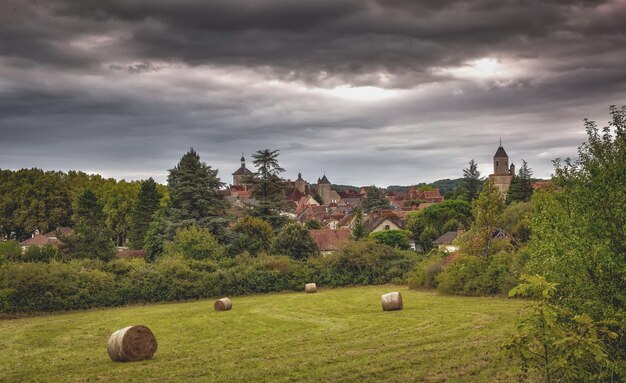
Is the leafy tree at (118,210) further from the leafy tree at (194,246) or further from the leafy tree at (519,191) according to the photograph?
the leafy tree at (519,191)

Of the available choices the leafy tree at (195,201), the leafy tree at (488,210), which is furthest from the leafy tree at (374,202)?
the leafy tree at (488,210)

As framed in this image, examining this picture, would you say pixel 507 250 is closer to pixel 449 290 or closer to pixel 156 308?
pixel 449 290

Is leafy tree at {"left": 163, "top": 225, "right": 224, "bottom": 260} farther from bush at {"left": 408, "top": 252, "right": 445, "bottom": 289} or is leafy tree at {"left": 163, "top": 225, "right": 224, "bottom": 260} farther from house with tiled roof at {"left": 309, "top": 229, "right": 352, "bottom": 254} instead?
bush at {"left": 408, "top": 252, "right": 445, "bottom": 289}

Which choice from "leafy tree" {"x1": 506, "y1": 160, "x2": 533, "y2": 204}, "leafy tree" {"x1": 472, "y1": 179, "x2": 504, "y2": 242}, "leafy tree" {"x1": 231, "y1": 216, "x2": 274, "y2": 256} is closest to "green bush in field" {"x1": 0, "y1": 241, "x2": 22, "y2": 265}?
"leafy tree" {"x1": 231, "y1": 216, "x2": 274, "y2": 256}

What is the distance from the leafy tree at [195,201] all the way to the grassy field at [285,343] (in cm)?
1812

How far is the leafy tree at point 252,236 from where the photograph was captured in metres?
51.8

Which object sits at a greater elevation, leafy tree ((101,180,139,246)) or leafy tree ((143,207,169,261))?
leafy tree ((101,180,139,246))

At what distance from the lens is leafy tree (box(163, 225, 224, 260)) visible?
155 ft

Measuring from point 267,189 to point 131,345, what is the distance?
4015 centimetres

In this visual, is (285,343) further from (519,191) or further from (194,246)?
(519,191)

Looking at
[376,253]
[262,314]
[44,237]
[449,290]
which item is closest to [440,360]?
Answer: [262,314]

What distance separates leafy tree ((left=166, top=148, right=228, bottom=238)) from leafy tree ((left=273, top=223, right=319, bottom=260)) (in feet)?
20.0

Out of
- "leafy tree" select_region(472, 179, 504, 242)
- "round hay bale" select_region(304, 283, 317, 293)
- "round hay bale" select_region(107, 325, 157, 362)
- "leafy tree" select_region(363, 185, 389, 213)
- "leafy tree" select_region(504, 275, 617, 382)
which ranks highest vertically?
"leafy tree" select_region(363, 185, 389, 213)

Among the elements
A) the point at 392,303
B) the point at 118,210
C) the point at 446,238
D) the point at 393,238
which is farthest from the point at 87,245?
the point at 118,210
